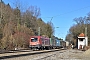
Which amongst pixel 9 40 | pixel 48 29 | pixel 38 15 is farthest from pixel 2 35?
pixel 48 29

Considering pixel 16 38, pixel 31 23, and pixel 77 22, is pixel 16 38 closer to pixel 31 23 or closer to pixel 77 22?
pixel 31 23

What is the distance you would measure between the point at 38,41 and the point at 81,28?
2639 inches

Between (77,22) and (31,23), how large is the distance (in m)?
37.5

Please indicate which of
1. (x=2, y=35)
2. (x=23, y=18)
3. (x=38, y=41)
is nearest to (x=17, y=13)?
(x=23, y=18)

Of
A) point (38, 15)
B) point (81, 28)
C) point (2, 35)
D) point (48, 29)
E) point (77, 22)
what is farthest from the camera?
point (77, 22)

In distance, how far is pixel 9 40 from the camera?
189 feet

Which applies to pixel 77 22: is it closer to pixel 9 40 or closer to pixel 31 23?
pixel 31 23

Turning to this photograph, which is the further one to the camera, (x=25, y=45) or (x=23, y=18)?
(x=23, y=18)

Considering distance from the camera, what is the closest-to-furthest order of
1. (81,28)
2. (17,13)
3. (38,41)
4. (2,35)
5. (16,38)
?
(38,41) → (2,35) → (16,38) → (17,13) → (81,28)

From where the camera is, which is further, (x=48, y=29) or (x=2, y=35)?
(x=48, y=29)

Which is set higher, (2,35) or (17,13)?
(17,13)

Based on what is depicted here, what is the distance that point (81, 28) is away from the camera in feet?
391

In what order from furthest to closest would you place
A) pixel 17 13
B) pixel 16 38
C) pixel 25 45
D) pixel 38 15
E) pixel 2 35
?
pixel 38 15, pixel 17 13, pixel 25 45, pixel 16 38, pixel 2 35

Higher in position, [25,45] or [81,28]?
[81,28]
